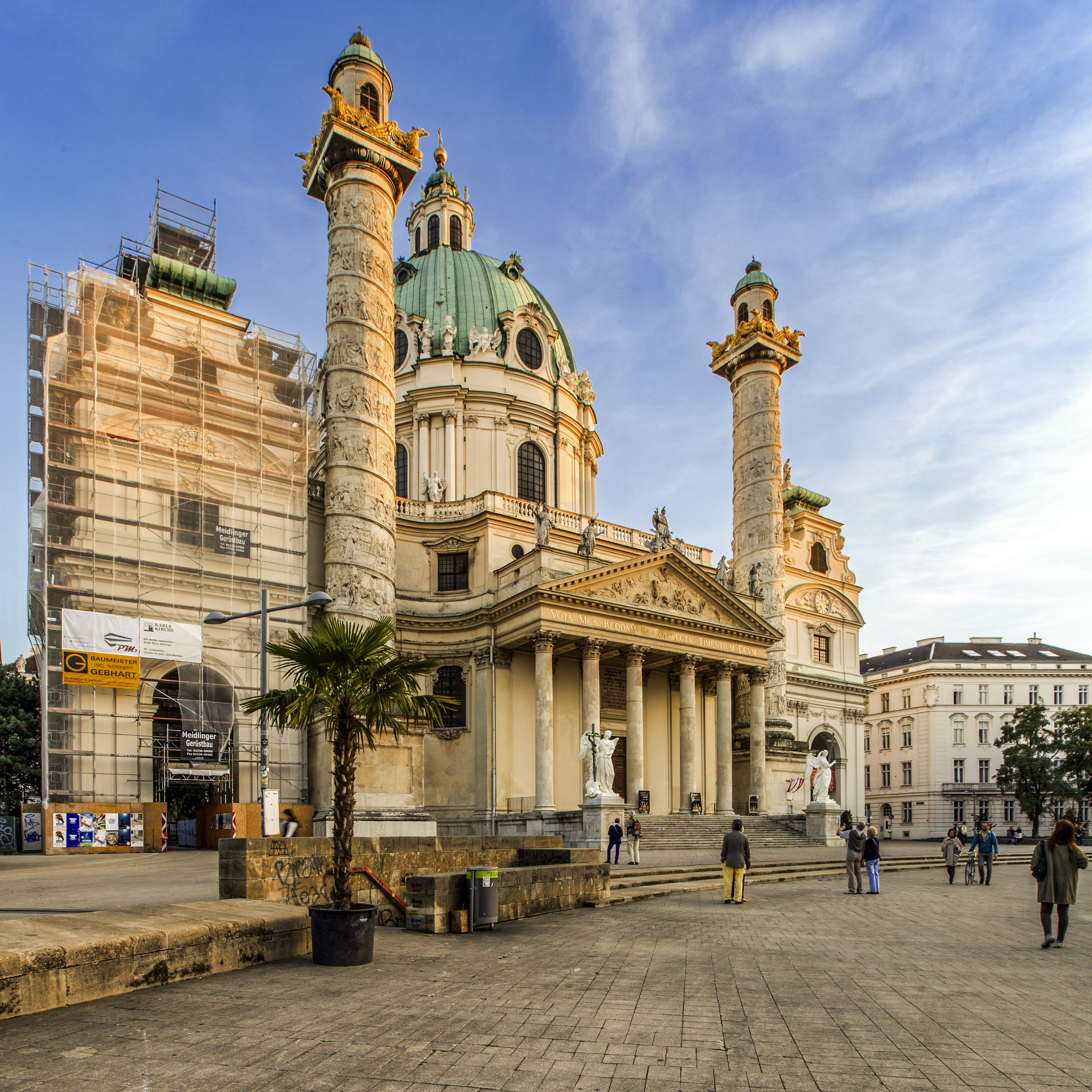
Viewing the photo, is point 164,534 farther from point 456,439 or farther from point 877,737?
point 877,737

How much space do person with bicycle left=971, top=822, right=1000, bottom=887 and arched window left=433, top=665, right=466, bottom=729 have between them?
2065cm

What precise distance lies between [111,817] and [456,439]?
25238mm

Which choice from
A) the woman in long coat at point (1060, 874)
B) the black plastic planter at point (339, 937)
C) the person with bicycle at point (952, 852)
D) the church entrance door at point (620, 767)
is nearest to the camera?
the black plastic planter at point (339, 937)

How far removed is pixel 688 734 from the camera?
3741cm

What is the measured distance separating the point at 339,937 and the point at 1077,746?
→ 54881 mm

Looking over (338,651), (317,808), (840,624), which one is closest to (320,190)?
(317,808)

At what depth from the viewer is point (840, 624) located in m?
53.7

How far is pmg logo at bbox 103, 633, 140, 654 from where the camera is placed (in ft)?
88.9

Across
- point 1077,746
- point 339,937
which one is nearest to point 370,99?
point 339,937

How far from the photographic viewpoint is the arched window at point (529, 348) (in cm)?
4972

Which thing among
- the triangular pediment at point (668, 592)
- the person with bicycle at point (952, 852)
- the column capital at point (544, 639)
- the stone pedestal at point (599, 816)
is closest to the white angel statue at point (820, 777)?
the triangular pediment at point (668, 592)

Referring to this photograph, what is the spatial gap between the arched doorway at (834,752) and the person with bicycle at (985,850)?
88.6 ft

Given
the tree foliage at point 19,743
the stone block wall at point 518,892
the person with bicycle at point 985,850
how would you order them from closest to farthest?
the stone block wall at point 518,892, the person with bicycle at point 985,850, the tree foliage at point 19,743

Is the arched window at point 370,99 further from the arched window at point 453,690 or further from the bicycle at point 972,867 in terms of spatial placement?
the bicycle at point 972,867
